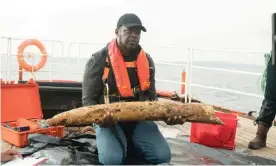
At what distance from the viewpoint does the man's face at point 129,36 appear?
3.32 meters

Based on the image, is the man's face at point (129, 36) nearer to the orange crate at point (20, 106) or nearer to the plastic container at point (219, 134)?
the plastic container at point (219, 134)

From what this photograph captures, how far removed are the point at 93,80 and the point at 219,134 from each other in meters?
1.61

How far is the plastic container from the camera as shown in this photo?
13.4 ft

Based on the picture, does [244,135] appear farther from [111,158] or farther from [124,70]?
[111,158]

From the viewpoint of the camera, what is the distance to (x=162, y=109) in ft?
10.6

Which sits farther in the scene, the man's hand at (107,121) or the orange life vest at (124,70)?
the orange life vest at (124,70)

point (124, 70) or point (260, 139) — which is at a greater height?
point (124, 70)

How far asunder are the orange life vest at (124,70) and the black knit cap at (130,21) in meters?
0.26

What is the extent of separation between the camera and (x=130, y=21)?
10.9 feet

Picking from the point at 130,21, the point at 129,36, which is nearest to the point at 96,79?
the point at 129,36

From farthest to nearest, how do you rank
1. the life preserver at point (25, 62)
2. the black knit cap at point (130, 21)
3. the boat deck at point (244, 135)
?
the life preserver at point (25, 62), the boat deck at point (244, 135), the black knit cap at point (130, 21)

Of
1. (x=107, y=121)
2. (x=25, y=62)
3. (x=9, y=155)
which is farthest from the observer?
(x=25, y=62)

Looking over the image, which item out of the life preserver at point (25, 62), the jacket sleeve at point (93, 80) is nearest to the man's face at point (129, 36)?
the jacket sleeve at point (93, 80)

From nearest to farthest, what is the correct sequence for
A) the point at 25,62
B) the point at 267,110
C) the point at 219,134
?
the point at 219,134 < the point at 267,110 < the point at 25,62
